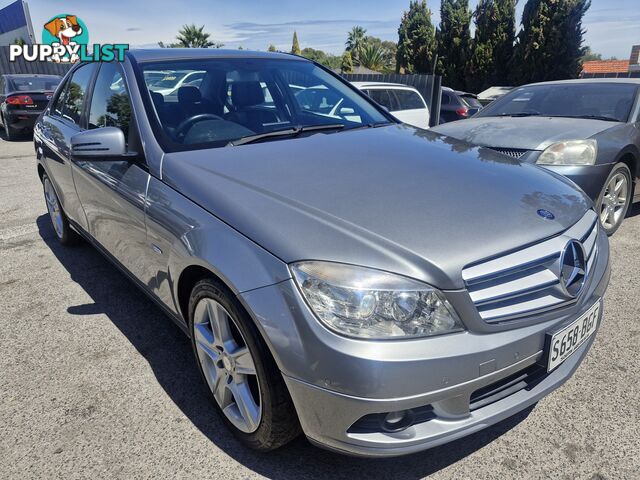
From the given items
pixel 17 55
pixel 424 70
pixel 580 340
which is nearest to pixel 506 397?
pixel 580 340

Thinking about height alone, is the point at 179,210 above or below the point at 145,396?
above

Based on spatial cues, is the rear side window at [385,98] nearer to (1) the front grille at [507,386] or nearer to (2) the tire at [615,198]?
(2) the tire at [615,198]

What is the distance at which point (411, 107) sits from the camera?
28.4ft

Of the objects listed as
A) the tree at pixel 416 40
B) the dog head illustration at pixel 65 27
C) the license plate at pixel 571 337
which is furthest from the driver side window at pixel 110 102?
the tree at pixel 416 40

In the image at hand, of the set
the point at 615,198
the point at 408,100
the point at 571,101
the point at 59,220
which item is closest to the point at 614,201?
the point at 615,198

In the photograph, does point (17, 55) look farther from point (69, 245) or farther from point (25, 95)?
point (69, 245)

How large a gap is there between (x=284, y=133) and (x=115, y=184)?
0.98 m

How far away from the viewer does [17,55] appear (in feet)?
70.7

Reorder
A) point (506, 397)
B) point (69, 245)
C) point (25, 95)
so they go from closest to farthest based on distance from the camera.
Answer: point (506, 397), point (69, 245), point (25, 95)

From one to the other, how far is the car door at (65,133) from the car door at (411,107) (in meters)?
5.47

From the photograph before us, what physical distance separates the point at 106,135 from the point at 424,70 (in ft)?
89.9

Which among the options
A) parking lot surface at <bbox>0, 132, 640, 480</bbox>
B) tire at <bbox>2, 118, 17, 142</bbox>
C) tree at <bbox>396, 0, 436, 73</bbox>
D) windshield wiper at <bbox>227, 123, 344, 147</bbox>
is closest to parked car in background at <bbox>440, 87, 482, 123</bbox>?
parking lot surface at <bbox>0, 132, 640, 480</bbox>

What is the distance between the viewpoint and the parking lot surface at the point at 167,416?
1979mm

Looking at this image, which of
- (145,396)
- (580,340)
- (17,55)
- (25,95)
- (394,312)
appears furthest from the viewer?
(17,55)
